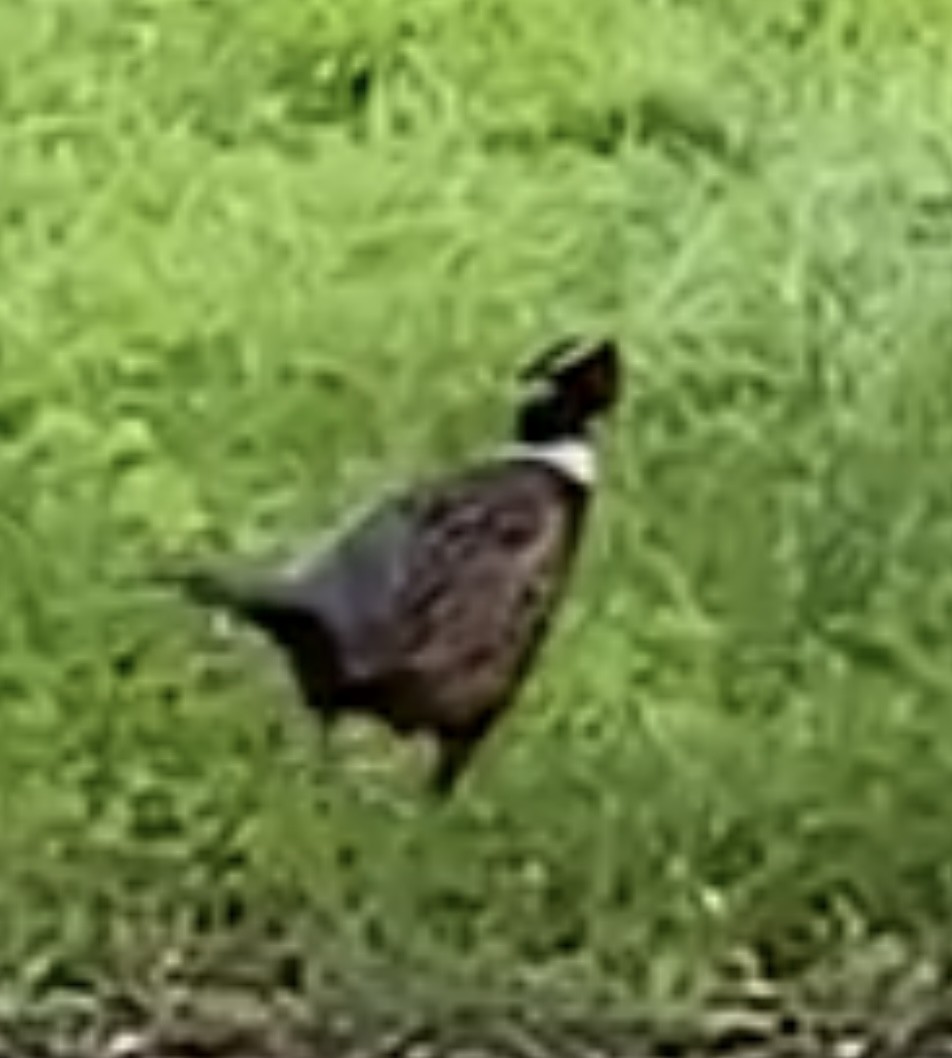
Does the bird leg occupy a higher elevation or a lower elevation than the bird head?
lower

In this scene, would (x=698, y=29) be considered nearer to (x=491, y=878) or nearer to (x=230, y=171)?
(x=230, y=171)

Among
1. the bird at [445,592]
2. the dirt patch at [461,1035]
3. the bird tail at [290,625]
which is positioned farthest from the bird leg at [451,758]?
the dirt patch at [461,1035]

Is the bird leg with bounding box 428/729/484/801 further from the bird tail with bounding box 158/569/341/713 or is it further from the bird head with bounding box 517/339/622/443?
the bird head with bounding box 517/339/622/443

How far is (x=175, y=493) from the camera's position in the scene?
17.1 feet

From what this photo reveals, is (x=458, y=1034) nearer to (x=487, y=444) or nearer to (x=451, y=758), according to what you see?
(x=451, y=758)

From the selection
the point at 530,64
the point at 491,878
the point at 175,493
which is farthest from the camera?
the point at 530,64

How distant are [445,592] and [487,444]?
0.62 m

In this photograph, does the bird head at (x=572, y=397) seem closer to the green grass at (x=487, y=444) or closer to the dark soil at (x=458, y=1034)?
the green grass at (x=487, y=444)

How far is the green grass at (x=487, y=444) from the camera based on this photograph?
4.77 meters

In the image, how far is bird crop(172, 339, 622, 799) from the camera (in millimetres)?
4535

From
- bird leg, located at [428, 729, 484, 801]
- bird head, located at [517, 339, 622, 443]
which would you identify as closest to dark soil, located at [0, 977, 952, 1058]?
bird leg, located at [428, 729, 484, 801]

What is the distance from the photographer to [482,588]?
460cm

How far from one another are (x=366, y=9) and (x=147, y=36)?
0.31 meters

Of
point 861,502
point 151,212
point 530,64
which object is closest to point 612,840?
point 861,502
